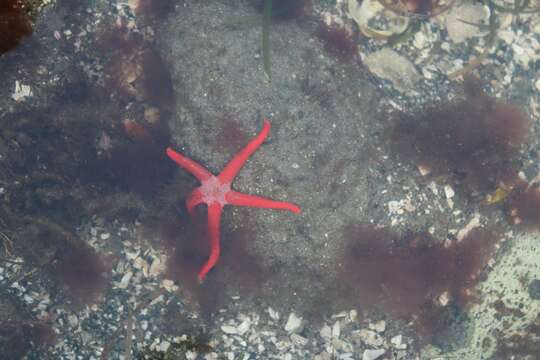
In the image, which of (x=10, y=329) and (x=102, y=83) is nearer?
(x=10, y=329)

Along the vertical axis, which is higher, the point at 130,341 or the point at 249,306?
the point at 249,306

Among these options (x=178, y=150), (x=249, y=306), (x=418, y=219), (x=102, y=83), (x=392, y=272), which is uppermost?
(x=102, y=83)

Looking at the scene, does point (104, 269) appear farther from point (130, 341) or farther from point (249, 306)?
point (249, 306)

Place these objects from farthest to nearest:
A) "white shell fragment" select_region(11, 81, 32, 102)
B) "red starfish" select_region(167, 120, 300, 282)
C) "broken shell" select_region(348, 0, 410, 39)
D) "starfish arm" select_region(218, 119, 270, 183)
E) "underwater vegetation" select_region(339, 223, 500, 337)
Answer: "broken shell" select_region(348, 0, 410, 39), "underwater vegetation" select_region(339, 223, 500, 337), "white shell fragment" select_region(11, 81, 32, 102), "red starfish" select_region(167, 120, 300, 282), "starfish arm" select_region(218, 119, 270, 183)

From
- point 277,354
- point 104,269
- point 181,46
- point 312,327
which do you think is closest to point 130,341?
point 104,269

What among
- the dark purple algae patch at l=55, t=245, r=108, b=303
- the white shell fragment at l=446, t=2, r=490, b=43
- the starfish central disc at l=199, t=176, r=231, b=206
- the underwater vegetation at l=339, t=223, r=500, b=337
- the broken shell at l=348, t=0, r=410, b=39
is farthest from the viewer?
the white shell fragment at l=446, t=2, r=490, b=43

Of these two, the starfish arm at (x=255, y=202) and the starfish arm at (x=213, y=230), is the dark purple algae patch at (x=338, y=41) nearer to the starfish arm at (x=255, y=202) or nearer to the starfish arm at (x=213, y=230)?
the starfish arm at (x=255, y=202)

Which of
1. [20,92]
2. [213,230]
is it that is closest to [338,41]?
[213,230]

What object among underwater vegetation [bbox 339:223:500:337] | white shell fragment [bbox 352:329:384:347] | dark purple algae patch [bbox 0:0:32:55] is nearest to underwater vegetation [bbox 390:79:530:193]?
underwater vegetation [bbox 339:223:500:337]

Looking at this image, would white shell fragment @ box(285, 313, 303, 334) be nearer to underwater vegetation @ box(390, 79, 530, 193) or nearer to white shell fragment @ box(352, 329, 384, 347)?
white shell fragment @ box(352, 329, 384, 347)
